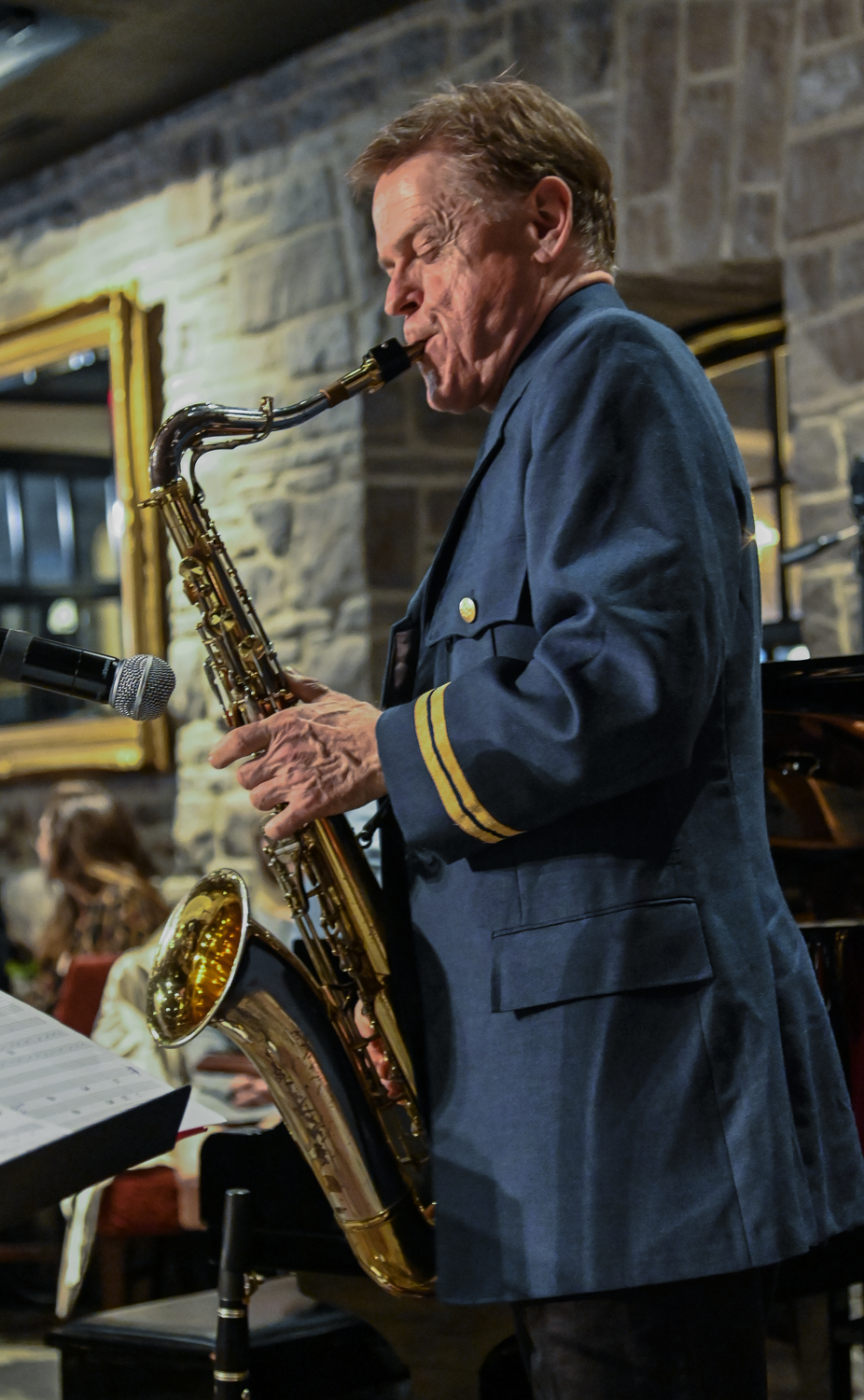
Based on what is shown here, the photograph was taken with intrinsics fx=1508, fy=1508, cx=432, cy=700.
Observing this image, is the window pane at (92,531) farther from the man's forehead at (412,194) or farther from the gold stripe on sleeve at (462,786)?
the gold stripe on sleeve at (462,786)

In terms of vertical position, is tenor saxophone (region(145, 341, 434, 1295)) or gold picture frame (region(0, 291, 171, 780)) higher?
gold picture frame (region(0, 291, 171, 780))

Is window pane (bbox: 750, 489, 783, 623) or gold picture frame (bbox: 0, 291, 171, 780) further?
gold picture frame (bbox: 0, 291, 171, 780)

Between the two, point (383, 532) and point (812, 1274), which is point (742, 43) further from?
point (812, 1274)

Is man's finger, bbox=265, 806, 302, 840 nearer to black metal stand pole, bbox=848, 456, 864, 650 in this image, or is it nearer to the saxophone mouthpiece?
the saxophone mouthpiece

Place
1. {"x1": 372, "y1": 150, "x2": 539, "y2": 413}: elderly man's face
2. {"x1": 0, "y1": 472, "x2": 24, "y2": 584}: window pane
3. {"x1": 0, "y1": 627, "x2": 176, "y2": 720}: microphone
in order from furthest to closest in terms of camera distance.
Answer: {"x1": 0, "y1": 472, "x2": 24, "y2": 584}: window pane < {"x1": 372, "y1": 150, "x2": 539, "y2": 413}: elderly man's face < {"x1": 0, "y1": 627, "x2": 176, "y2": 720}: microphone

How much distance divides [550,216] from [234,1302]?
121cm

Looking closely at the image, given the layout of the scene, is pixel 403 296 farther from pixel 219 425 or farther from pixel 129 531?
pixel 129 531

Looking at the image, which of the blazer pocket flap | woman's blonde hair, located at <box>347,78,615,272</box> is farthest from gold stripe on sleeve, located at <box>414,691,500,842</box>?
woman's blonde hair, located at <box>347,78,615,272</box>

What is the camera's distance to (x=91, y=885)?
4.33 meters

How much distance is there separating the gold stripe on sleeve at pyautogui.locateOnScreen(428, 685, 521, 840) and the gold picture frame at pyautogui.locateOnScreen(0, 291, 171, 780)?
364 centimetres

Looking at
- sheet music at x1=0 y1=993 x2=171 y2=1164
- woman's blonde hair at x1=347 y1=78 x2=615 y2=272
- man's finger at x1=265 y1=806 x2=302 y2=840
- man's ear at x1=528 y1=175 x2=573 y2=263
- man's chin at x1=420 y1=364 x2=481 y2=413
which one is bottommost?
sheet music at x1=0 y1=993 x2=171 y2=1164

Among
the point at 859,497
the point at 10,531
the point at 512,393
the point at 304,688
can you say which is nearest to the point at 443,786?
the point at 512,393

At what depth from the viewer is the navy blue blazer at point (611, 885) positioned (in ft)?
4.02

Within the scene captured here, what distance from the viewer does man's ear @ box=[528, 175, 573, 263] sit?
146 centimetres
